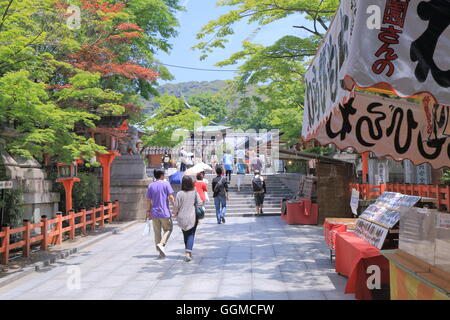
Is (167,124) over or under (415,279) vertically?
over

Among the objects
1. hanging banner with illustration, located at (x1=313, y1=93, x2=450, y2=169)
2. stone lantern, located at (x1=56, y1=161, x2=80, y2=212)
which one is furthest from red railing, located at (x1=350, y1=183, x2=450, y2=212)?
stone lantern, located at (x1=56, y1=161, x2=80, y2=212)

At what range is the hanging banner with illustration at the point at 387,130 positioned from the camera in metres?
6.43

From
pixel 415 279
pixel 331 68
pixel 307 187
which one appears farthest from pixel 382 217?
pixel 307 187

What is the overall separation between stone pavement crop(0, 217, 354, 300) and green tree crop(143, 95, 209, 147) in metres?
9.67

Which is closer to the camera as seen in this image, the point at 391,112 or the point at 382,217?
the point at 382,217

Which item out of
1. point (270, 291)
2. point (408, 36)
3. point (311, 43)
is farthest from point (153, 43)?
point (408, 36)

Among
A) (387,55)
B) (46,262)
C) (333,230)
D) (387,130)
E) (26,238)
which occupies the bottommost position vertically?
(46,262)

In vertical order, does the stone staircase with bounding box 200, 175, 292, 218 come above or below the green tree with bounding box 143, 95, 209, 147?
below

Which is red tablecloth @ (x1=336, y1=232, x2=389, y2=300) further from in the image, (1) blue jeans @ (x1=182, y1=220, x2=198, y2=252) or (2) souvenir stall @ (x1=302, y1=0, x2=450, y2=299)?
(1) blue jeans @ (x1=182, y1=220, x2=198, y2=252)

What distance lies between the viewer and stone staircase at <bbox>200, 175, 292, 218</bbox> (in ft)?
60.1

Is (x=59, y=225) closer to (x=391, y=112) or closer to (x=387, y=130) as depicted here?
(x=387, y=130)

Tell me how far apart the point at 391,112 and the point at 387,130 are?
1.08 feet

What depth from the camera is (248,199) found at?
2058 centimetres

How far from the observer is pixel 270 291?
602 cm
